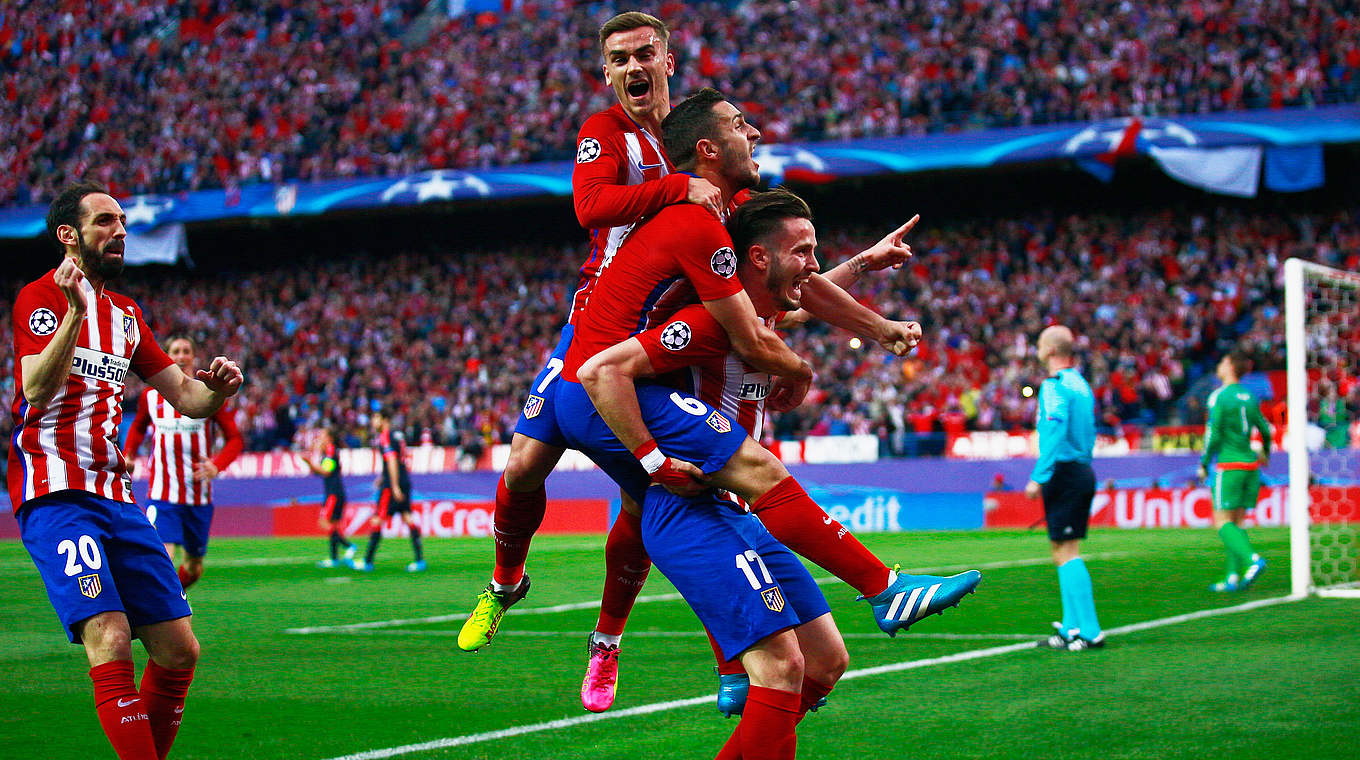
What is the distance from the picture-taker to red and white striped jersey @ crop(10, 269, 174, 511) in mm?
5270

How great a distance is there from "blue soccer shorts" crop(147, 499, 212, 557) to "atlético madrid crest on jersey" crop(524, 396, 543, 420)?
270 inches

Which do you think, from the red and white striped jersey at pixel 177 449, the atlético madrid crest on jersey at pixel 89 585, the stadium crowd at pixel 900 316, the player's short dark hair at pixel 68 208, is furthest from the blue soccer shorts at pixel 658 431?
the stadium crowd at pixel 900 316

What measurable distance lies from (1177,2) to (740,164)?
28.9m

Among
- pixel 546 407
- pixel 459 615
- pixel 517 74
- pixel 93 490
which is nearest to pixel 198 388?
pixel 93 490

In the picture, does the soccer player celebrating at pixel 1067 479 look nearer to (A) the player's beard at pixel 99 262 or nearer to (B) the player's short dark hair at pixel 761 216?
(B) the player's short dark hair at pixel 761 216

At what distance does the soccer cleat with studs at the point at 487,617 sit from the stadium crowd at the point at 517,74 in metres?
26.3

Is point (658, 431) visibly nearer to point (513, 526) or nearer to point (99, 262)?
point (513, 526)

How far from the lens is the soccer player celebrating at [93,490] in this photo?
5086 millimetres

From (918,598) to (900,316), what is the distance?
26704 millimetres

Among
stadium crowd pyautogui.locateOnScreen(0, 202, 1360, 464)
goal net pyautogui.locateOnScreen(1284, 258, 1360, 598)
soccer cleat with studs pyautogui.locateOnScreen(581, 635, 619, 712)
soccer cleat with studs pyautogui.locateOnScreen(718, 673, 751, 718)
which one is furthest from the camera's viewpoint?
stadium crowd pyautogui.locateOnScreen(0, 202, 1360, 464)

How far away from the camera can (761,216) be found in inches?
184

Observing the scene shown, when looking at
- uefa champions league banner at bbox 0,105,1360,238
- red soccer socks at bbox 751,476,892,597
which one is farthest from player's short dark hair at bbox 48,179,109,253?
uefa champions league banner at bbox 0,105,1360,238

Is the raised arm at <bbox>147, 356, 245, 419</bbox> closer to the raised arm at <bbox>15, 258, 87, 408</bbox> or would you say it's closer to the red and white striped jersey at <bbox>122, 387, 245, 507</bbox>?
the raised arm at <bbox>15, 258, 87, 408</bbox>

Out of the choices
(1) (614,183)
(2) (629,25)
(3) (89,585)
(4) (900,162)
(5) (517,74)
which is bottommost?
(3) (89,585)
